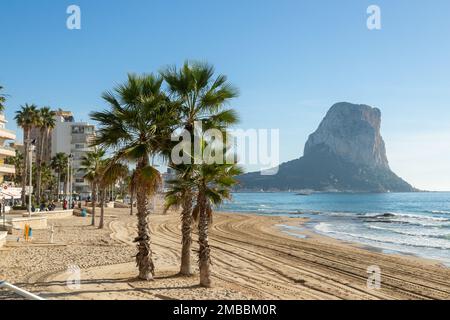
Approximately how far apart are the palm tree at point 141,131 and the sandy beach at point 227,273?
6.80 ft

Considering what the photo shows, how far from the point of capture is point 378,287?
17.5 meters

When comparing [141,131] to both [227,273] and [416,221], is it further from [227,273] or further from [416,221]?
[416,221]

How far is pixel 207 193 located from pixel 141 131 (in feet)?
9.56

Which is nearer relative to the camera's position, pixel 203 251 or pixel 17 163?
pixel 203 251

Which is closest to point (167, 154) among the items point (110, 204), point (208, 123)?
point (208, 123)

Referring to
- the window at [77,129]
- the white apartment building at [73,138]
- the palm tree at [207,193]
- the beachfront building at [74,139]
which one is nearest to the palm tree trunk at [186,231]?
the palm tree at [207,193]

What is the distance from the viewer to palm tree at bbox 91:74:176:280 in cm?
1415

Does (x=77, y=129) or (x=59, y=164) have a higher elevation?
(x=77, y=129)

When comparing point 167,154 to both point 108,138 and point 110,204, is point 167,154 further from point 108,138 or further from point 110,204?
point 110,204

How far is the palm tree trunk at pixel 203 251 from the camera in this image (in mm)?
14078

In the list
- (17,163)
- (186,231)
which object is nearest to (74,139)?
(17,163)

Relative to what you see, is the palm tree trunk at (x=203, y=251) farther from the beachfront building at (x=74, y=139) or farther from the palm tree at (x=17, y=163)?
the beachfront building at (x=74, y=139)

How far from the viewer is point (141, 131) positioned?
47.2ft
